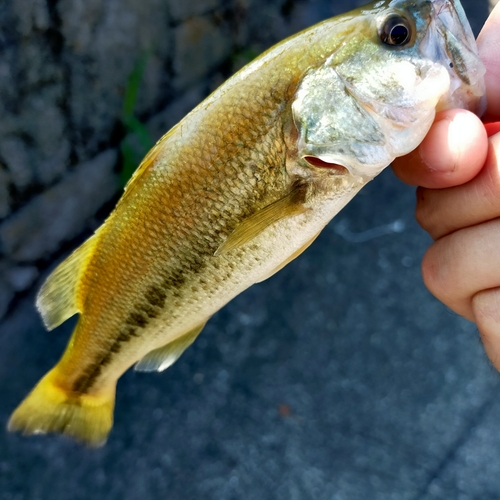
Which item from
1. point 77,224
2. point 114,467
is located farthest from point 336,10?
point 114,467

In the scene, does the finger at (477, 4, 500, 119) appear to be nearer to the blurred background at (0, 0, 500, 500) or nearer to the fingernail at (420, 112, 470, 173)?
the fingernail at (420, 112, 470, 173)

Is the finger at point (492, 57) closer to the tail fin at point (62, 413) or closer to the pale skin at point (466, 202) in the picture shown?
the pale skin at point (466, 202)

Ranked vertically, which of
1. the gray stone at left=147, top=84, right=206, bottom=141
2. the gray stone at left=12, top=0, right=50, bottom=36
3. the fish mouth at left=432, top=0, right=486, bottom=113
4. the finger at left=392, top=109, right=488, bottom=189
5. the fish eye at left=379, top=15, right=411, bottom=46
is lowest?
the gray stone at left=147, top=84, right=206, bottom=141

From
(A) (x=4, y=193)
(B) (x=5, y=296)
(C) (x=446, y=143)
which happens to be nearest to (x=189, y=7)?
(A) (x=4, y=193)

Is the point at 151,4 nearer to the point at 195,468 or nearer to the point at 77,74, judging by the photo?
the point at 77,74

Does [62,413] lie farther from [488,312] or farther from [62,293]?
[488,312]

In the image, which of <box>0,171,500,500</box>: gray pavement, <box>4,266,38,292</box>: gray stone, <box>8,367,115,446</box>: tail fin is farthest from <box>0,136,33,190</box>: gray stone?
<box>8,367,115,446</box>: tail fin
